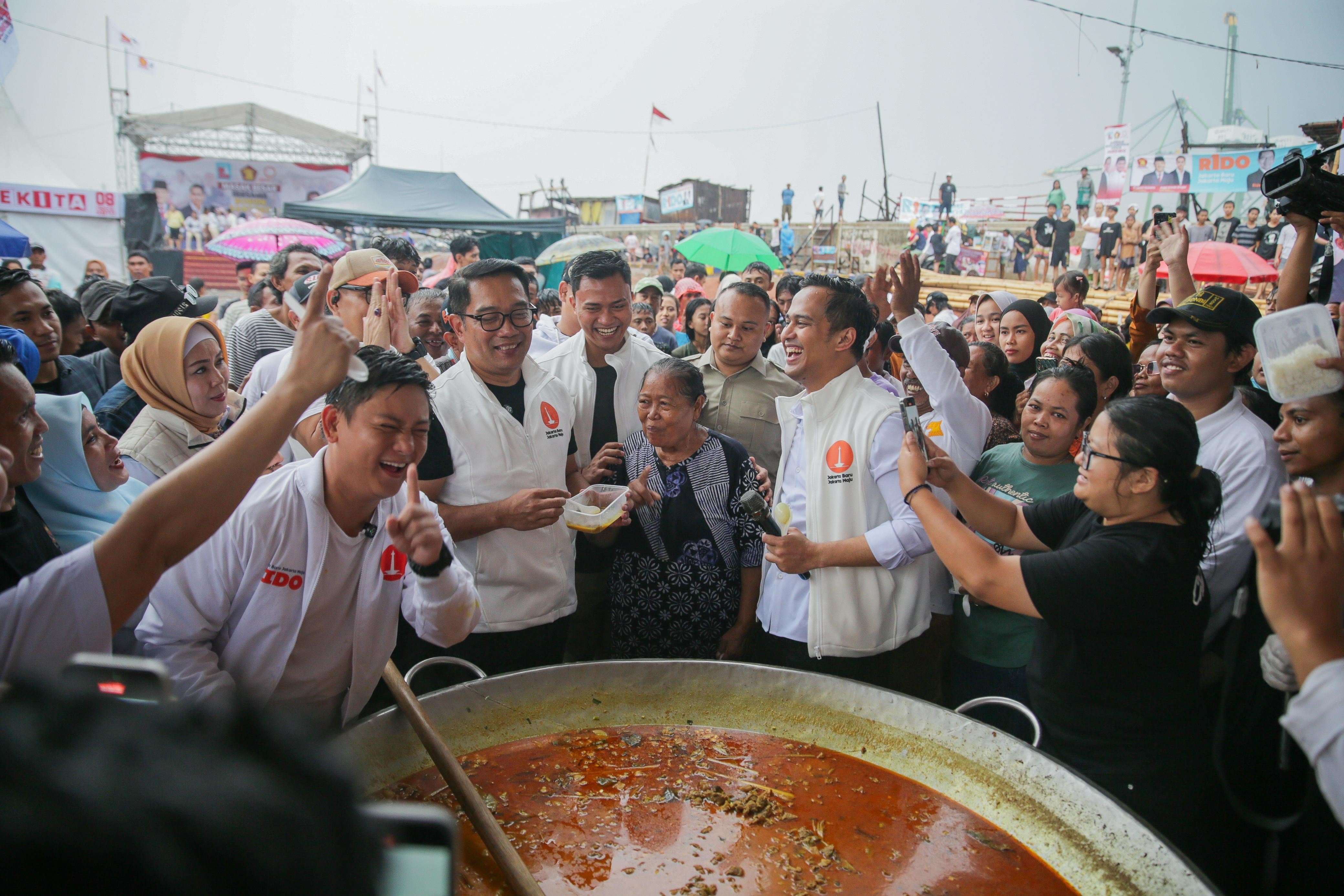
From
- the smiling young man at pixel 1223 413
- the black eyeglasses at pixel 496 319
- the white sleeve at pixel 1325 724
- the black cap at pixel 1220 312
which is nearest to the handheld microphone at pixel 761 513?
the black eyeglasses at pixel 496 319

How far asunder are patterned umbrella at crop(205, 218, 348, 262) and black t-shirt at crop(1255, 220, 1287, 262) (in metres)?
14.0

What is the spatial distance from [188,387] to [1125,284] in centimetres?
1762

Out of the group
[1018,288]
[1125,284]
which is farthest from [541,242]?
[1125,284]

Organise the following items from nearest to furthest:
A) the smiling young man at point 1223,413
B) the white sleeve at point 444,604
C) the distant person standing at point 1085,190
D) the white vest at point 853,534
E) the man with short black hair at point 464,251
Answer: the white sleeve at point 444,604
the smiling young man at point 1223,413
the white vest at point 853,534
the man with short black hair at point 464,251
the distant person standing at point 1085,190

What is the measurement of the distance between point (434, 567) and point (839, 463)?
4.78 ft

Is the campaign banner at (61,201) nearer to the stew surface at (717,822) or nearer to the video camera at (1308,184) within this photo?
the stew surface at (717,822)

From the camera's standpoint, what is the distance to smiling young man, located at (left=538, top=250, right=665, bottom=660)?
135 inches

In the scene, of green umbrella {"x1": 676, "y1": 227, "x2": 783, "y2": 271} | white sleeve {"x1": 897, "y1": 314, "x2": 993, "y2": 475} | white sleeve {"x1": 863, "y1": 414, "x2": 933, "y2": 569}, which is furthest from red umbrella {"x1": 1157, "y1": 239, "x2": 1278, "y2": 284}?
white sleeve {"x1": 863, "y1": 414, "x2": 933, "y2": 569}

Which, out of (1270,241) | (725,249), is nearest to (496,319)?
(725,249)

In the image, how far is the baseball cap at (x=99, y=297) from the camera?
4.28m

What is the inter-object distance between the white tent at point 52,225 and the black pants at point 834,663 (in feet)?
43.5

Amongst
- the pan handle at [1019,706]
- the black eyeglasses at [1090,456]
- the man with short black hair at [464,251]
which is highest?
the man with short black hair at [464,251]

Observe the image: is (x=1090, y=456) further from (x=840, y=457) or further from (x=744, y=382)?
(x=744, y=382)

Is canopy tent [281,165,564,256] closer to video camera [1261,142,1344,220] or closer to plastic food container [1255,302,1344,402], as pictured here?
video camera [1261,142,1344,220]
